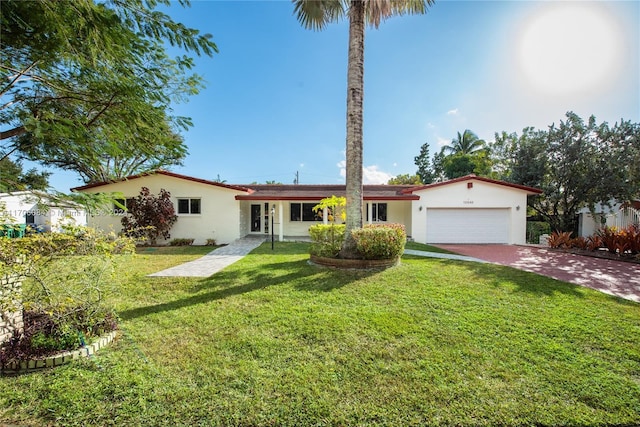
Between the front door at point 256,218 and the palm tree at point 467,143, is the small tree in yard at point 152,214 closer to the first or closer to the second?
the front door at point 256,218

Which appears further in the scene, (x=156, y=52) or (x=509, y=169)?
(x=509, y=169)

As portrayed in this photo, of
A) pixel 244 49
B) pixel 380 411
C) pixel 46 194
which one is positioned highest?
pixel 244 49

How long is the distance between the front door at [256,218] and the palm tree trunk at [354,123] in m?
11.2

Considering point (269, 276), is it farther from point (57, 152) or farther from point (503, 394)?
point (503, 394)

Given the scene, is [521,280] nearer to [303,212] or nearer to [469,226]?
[469,226]

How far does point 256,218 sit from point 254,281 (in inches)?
484

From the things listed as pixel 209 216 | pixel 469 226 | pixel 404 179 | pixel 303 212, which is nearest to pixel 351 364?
pixel 209 216

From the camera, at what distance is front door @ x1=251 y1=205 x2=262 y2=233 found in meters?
18.9

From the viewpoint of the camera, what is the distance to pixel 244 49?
35.5 ft

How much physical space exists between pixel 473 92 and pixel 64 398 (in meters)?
16.0

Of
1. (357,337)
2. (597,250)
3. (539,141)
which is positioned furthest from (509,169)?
(357,337)

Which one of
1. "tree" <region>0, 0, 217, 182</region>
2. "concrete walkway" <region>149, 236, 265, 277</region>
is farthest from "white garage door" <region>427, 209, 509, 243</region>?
"tree" <region>0, 0, 217, 182</region>

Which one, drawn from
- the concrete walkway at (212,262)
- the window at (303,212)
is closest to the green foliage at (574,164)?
the concrete walkway at (212,262)

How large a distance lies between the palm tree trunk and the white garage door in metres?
9.24
